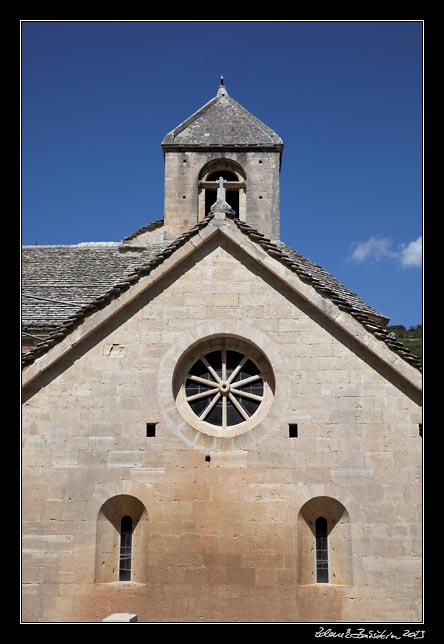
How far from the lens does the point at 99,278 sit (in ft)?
67.7

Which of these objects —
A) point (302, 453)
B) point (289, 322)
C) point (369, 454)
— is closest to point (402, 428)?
point (369, 454)

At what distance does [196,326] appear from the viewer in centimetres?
1230

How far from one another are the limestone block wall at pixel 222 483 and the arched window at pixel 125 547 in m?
0.20

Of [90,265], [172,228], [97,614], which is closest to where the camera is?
[97,614]

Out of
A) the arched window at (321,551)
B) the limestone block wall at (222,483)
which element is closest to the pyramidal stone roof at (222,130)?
the limestone block wall at (222,483)

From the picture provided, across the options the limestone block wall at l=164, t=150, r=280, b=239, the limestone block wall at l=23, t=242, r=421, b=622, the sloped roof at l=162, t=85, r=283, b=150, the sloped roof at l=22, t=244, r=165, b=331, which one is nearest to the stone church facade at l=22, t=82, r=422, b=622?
the limestone block wall at l=23, t=242, r=421, b=622

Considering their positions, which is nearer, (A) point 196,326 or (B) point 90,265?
(A) point 196,326

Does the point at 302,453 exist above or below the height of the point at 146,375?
below

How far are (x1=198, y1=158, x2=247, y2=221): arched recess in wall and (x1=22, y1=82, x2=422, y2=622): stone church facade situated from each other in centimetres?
1167

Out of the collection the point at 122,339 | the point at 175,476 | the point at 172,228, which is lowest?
the point at 175,476

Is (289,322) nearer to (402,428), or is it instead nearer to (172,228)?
(402,428)

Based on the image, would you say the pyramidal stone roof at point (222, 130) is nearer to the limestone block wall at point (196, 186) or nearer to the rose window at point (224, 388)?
the limestone block wall at point (196, 186)

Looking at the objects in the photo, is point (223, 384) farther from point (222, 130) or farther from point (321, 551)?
point (222, 130)

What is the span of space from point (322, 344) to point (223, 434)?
2.53 metres
